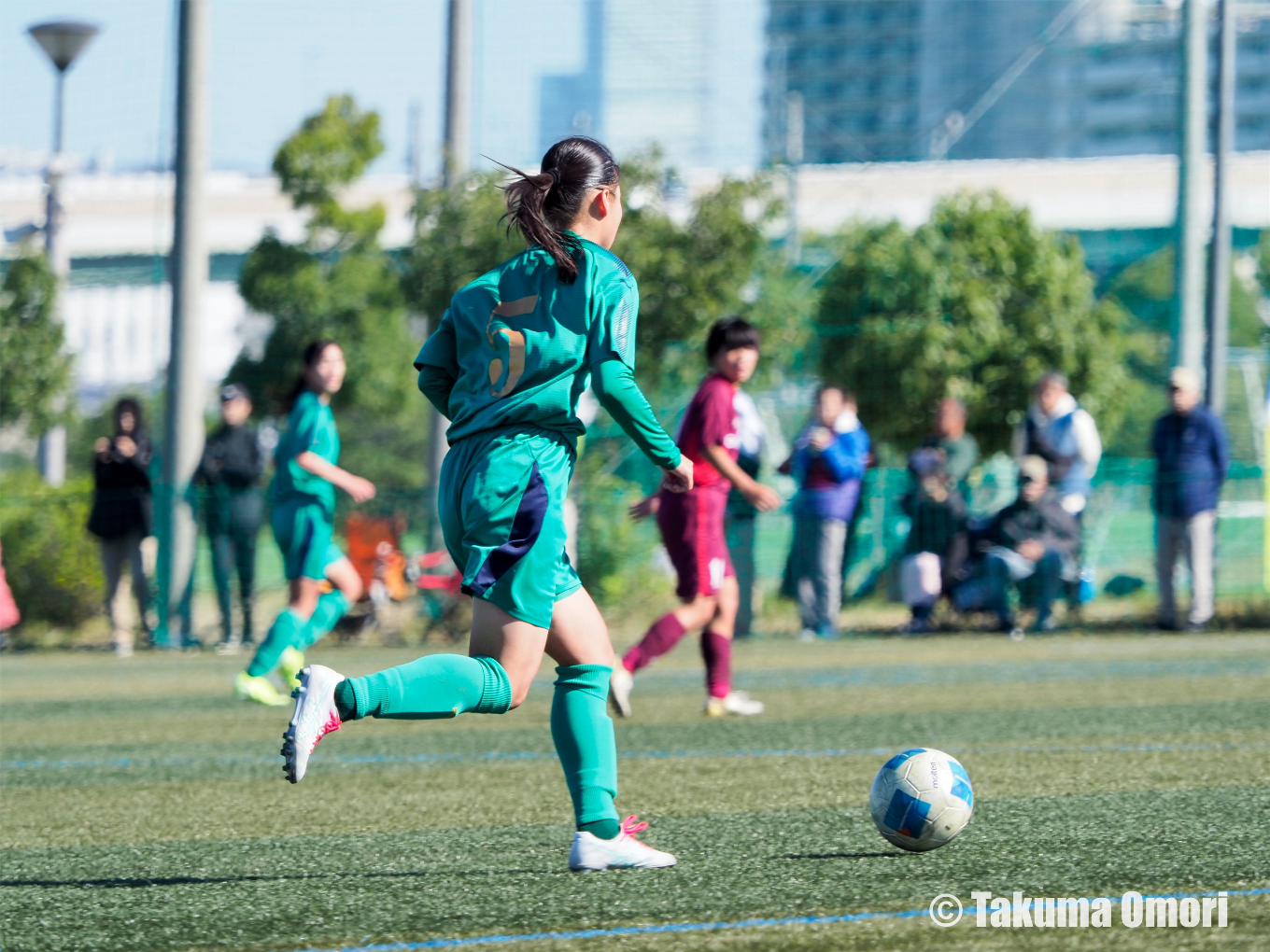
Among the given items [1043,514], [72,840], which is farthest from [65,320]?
[72,840]

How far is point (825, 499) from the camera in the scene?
1325 cm

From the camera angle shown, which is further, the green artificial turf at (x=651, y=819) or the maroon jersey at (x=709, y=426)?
the maroon jersey at (x=709, y=426)

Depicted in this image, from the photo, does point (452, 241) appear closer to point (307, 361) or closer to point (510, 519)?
point (307, 361)

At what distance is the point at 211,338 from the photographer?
2734 cm

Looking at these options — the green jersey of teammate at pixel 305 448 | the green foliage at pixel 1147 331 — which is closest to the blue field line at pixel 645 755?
the green jersey of teammate at pixel 305 448

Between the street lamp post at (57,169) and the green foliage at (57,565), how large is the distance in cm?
125

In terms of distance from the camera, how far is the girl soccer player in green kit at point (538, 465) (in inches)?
154

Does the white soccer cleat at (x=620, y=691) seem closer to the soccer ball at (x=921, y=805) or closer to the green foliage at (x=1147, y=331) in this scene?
the soccer ball at (x=921, y=805)

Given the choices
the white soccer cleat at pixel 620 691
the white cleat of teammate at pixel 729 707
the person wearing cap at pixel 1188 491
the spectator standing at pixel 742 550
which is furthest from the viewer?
the spectator standing at pixel 742 550

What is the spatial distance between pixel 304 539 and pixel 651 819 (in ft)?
13.7

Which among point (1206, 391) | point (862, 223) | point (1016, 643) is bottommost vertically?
point (1016, 643)

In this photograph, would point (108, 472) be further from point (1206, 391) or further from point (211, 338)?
point (211, 338)

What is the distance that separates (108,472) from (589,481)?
3.86m

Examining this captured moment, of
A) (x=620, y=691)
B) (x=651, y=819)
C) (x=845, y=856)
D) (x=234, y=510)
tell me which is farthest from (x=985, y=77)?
(x=845, y=856)
